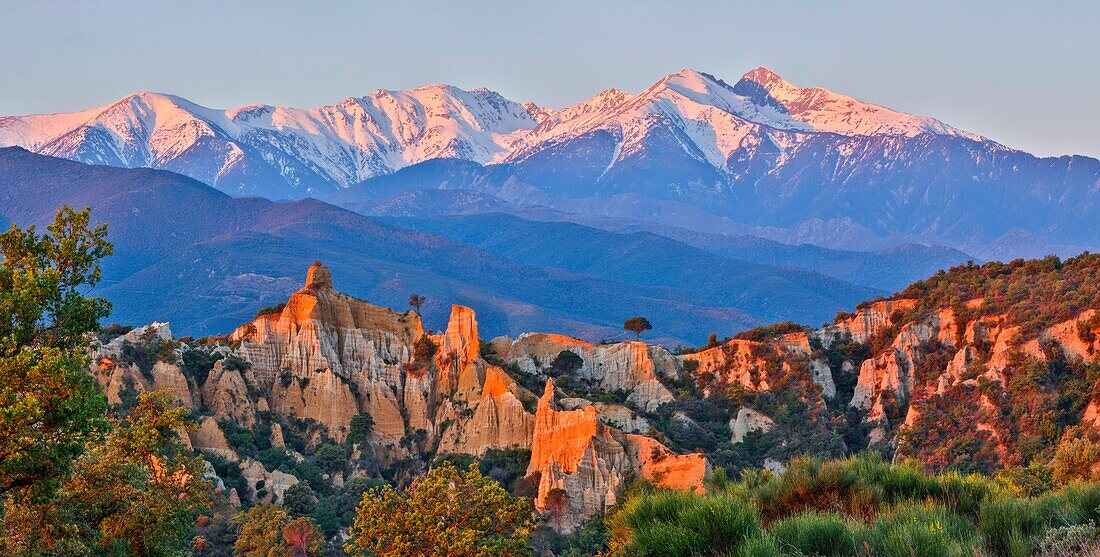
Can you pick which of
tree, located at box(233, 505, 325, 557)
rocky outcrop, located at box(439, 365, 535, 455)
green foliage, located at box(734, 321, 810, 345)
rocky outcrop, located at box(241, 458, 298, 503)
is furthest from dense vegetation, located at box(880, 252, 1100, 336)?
tree, located at box(233, 505, 325, 557)

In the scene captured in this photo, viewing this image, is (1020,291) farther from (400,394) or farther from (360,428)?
(360,428)

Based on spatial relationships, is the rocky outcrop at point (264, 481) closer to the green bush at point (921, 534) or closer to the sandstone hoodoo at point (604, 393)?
the sandstone hoodoo at point (604, 393)

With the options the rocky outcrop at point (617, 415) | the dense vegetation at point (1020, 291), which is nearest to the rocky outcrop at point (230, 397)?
the rocky outcrop at point (617, 415)

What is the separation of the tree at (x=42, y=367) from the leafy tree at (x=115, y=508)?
1.76 metres

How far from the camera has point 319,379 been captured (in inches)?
2785

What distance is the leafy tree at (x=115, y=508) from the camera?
22.3m

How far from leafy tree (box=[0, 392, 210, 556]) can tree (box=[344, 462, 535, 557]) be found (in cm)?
412

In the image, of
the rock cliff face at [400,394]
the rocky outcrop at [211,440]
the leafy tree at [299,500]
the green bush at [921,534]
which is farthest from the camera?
the rocky outcrop at [211,440]

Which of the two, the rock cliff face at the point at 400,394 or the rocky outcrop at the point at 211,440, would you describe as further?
the rocky outcrop at the point at 211,440

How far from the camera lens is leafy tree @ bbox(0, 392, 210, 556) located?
22.3 m

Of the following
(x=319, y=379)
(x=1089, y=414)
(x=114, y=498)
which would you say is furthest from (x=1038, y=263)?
(x=114, y=498)

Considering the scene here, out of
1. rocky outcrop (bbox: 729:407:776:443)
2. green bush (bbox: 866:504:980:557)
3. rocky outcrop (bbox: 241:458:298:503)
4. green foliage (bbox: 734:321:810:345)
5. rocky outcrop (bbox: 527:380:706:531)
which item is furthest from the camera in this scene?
green foliage (bbox: 734:321:810:345)

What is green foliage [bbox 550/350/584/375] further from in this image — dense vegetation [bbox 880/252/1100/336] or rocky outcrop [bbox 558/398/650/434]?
dense vegetation [bbox 880/252/1100/336]

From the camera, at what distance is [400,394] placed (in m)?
72.9
